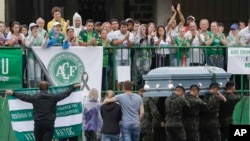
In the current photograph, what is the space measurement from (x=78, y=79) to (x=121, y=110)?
180 centimetres

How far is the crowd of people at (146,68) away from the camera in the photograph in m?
17.8

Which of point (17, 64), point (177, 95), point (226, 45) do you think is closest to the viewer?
point (177, 95)

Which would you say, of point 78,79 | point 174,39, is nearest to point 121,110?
point 78,79

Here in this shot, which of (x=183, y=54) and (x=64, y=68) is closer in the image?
(x=64, y=68)

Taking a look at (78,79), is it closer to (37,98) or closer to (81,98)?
(81,98)

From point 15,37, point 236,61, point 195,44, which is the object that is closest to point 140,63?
point 195,44

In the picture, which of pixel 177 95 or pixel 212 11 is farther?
pixel 212 11

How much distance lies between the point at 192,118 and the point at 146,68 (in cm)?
241

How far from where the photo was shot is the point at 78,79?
63.5 ft

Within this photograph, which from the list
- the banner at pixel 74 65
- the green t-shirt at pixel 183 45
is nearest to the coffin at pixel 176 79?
the green t-shirt at pixel 183 45

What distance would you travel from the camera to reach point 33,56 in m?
19.1

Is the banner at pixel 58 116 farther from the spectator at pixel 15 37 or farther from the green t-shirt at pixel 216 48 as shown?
the green t-shirt at pixel 216 48

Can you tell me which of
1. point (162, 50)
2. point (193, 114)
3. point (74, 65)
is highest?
point (162, 50)

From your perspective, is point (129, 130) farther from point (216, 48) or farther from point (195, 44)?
point (216, 48)
